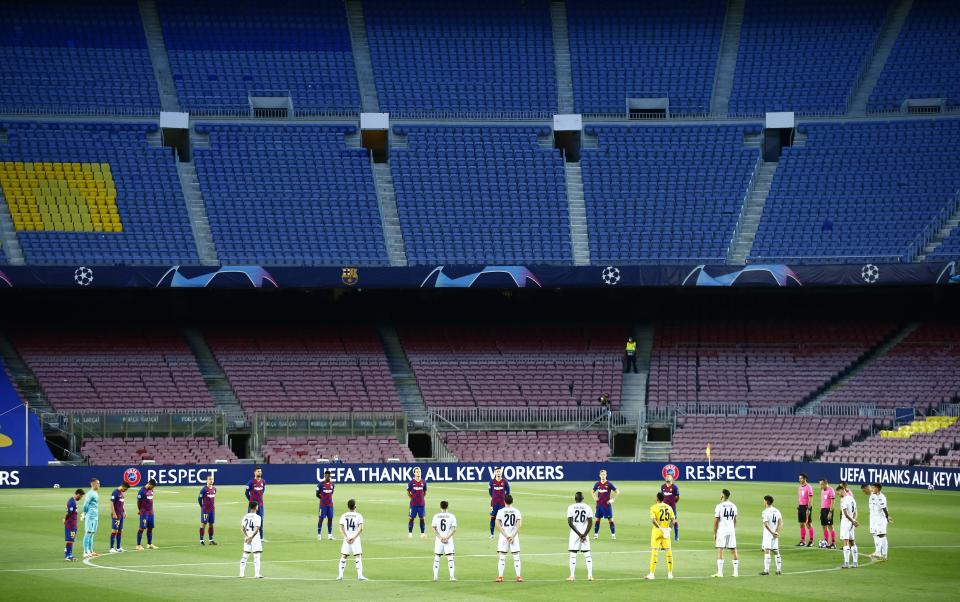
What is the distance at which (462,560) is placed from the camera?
29.9 meters

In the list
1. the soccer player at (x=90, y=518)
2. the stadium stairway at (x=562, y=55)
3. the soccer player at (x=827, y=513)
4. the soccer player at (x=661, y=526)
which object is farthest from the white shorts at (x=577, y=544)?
the stadium stairway at (x=562, y=55)

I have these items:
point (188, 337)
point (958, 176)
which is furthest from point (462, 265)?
point (958, 176)

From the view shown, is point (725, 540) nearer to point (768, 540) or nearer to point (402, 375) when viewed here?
point (768, 540)

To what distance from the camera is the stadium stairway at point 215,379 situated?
197 feet

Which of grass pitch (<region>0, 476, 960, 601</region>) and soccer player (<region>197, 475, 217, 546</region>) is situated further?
soccer player (<region>197, 475, 217, 546</region>)

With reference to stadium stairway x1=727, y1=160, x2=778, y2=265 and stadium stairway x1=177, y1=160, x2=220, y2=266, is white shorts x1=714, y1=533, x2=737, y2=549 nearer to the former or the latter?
stadium stairway x1=727, y1=160, x2=778, y2=265

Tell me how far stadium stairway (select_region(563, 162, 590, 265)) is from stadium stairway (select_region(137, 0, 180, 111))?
69.9 feet

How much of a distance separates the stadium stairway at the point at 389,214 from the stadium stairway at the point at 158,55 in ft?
37.5

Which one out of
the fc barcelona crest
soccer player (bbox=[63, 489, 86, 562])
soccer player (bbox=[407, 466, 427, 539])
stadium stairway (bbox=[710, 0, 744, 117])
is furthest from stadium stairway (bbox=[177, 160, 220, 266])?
soccer player (bbox=[63, 489, 86, 562])

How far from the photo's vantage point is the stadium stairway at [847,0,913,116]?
67.2 meters

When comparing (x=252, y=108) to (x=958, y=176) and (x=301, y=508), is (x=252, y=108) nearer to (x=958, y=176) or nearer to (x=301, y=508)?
(x=301, y=508)

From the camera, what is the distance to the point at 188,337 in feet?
212

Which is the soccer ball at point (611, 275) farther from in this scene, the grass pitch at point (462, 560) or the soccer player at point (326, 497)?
the soccer player at point (326, 497)

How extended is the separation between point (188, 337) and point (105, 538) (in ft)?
99.7
